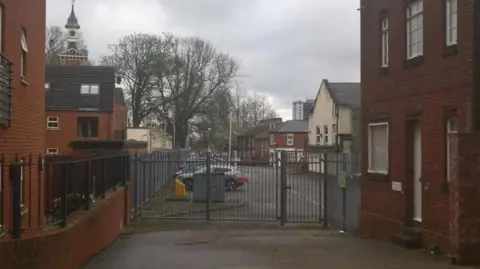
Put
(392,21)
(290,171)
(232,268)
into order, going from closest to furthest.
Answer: (232,268) → (392,21) → (290,171)

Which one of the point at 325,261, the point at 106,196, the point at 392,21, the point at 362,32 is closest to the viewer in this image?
the point at 325,261

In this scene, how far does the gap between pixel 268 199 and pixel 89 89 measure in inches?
1254

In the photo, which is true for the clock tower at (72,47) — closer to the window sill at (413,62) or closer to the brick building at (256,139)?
the brick building at (256,139)

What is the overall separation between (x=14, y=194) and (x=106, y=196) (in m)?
6.68

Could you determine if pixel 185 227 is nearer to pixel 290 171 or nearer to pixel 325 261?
pixel 290 171

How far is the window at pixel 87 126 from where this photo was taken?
172 ft

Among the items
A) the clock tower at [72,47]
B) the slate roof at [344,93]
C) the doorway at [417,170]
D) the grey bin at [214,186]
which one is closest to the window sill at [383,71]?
the doorway at [417,170]

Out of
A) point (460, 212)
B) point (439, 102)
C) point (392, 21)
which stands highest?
point (392, 21)

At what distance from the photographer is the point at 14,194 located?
7.25m

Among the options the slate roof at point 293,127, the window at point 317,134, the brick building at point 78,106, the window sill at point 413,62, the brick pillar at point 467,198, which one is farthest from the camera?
the slate roof at point 293,127

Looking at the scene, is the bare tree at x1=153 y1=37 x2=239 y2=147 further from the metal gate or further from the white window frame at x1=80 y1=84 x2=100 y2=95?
the metal gate

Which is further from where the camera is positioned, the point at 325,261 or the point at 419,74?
the point at 419,74

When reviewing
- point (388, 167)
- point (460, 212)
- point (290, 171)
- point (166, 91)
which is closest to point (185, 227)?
point (290, 171)

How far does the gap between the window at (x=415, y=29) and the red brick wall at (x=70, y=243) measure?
7529 mm
